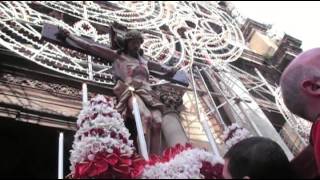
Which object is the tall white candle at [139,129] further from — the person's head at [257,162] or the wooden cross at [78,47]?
the person's head at [257,162]

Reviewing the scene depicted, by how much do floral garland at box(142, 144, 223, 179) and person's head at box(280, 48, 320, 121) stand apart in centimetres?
47

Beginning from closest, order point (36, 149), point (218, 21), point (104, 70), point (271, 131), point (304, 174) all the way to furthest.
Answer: point (304, 174) < point (36, 149) < point (104, 70) < point (271, 131) < point (218, 21)

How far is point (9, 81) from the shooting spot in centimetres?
661

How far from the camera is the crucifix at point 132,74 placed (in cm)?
467

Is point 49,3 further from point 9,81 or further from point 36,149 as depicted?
point 36,149

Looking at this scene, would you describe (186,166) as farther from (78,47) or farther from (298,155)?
(78,47)

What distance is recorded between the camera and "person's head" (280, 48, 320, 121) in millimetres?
2646

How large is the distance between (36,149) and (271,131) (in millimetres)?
3316

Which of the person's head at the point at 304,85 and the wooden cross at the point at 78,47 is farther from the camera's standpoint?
the wooden cross at the point at 78,47

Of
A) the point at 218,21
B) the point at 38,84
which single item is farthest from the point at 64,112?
the point at 218,21

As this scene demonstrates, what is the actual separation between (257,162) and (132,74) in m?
2.97

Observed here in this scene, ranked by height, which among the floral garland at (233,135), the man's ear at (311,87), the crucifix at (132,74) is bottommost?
the floral garland at (233,135)

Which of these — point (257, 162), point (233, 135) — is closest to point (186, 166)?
point (257, 162)

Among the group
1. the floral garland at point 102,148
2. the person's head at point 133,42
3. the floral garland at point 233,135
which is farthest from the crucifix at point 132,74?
the floral garland at point 102,148
